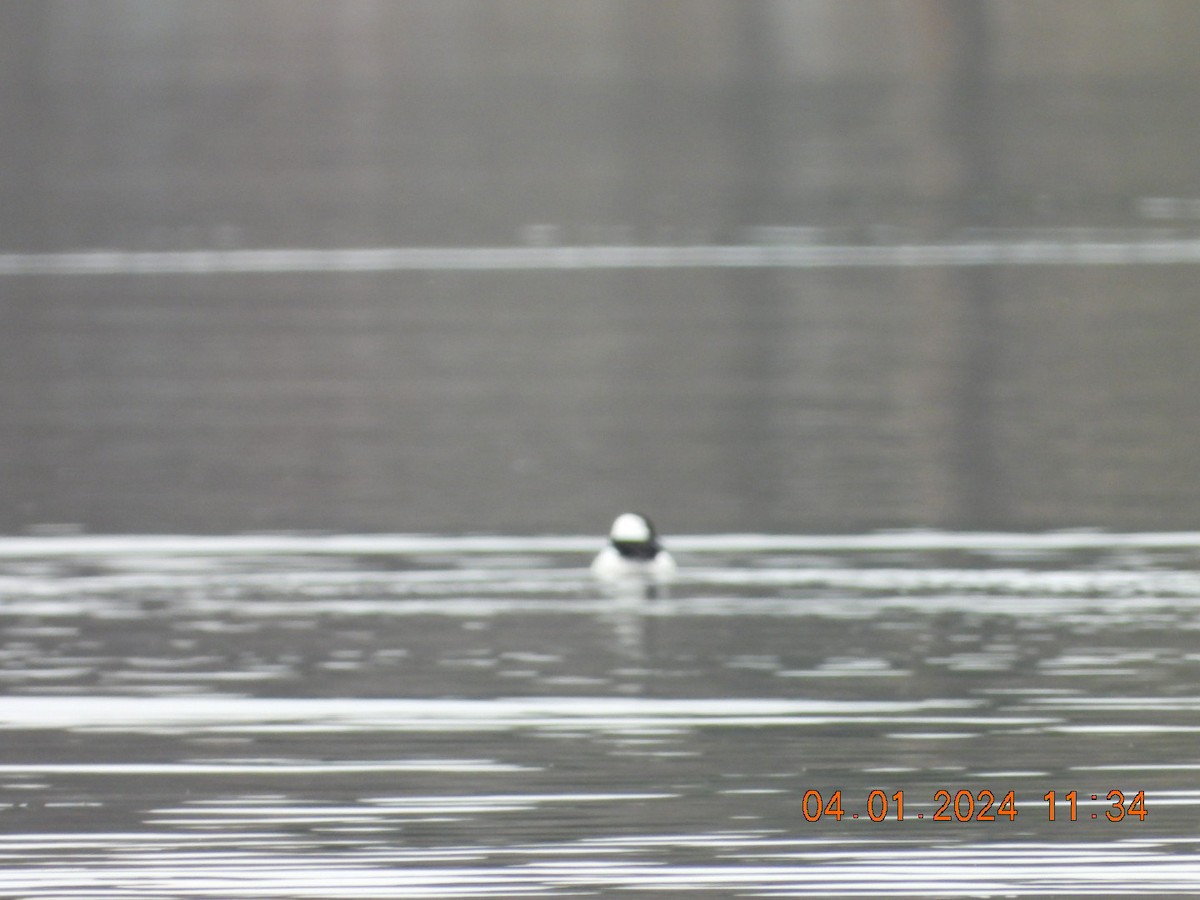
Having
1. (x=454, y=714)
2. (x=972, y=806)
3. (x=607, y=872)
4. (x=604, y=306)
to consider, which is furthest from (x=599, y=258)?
(x=607, y=872)

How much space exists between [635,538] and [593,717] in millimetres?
1881

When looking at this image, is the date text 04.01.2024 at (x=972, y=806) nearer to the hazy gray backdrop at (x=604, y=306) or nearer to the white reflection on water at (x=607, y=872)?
the white reflection on water at (x=607, y=872)

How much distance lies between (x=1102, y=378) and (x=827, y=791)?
23.3ft

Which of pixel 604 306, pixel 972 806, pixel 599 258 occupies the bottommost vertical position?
pixel 972 806

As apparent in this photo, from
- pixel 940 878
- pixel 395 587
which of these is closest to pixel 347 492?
pixel 395 587

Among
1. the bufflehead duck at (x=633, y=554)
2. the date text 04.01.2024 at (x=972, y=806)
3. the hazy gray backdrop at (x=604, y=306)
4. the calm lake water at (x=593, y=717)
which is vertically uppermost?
the hazy gray backdrop at (x=604, y=306)

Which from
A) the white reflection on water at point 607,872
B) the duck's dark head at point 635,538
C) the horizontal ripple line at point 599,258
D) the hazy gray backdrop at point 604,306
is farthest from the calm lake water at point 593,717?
the horizontal ripple line at point 599,258

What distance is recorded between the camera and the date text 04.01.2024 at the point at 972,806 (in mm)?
5855

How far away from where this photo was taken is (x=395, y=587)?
8531mm

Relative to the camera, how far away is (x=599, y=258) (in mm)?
18312

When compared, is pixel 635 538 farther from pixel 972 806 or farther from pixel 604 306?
pixel 604 306

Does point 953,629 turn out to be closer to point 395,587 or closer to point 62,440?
point 395,587

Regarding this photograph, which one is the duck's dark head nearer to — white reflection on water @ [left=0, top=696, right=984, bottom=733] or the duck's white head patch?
the duck's white head patch

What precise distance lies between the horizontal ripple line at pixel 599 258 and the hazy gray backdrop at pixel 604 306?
0.21 metres
